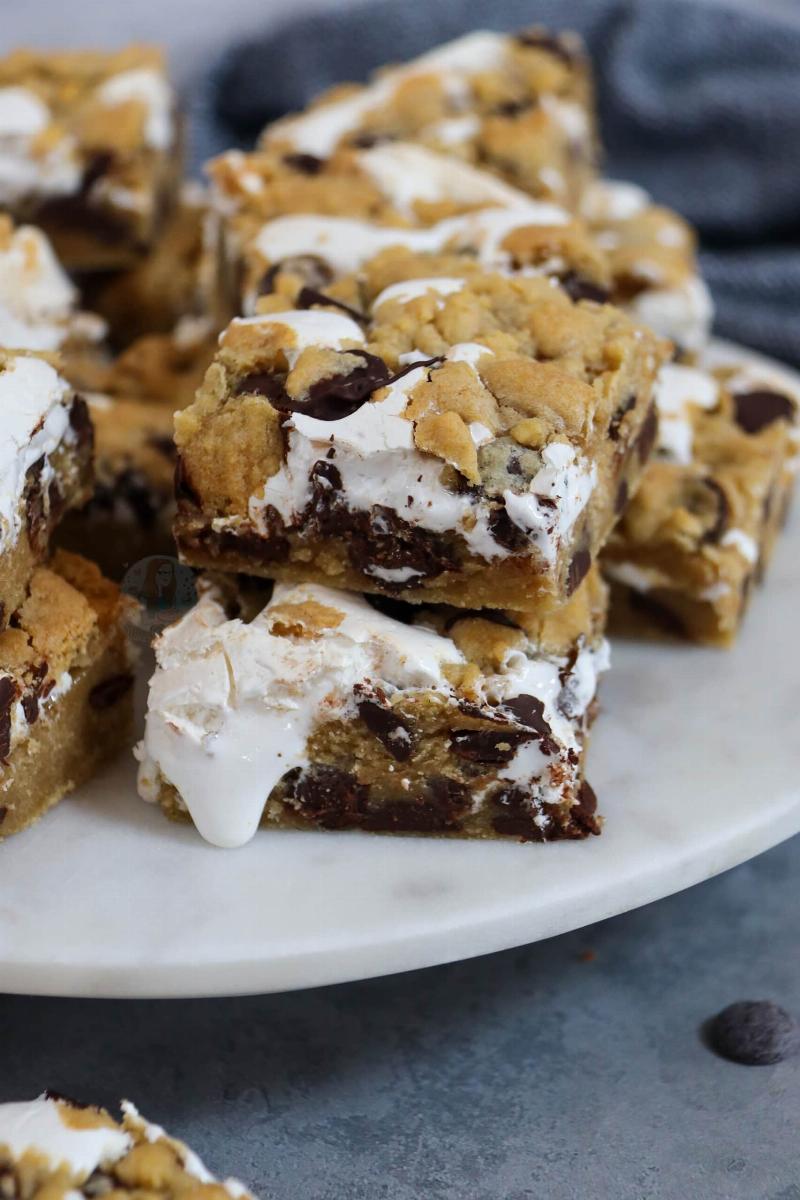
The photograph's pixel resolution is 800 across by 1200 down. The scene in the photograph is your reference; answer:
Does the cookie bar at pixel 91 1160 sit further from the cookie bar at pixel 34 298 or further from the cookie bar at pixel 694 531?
the cookie bar at pixel 34 298

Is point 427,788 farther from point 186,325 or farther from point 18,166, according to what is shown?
point 18,166

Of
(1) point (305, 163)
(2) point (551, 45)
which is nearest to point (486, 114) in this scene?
(2) point (551, 45)

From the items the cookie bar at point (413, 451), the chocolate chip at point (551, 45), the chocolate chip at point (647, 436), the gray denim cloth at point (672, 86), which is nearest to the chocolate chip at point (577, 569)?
the cookie bar at point (413, 451)

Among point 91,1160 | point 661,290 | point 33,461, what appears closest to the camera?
point 91,1160

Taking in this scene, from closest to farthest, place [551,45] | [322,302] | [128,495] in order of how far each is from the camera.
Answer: [322,302] < [128,495] < [551,45]

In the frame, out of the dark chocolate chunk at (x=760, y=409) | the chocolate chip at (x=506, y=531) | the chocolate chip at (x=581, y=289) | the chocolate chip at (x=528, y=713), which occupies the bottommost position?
the dark chocolate chunk at (x=760, y=409)

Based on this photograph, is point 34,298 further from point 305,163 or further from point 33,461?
point 33,461
